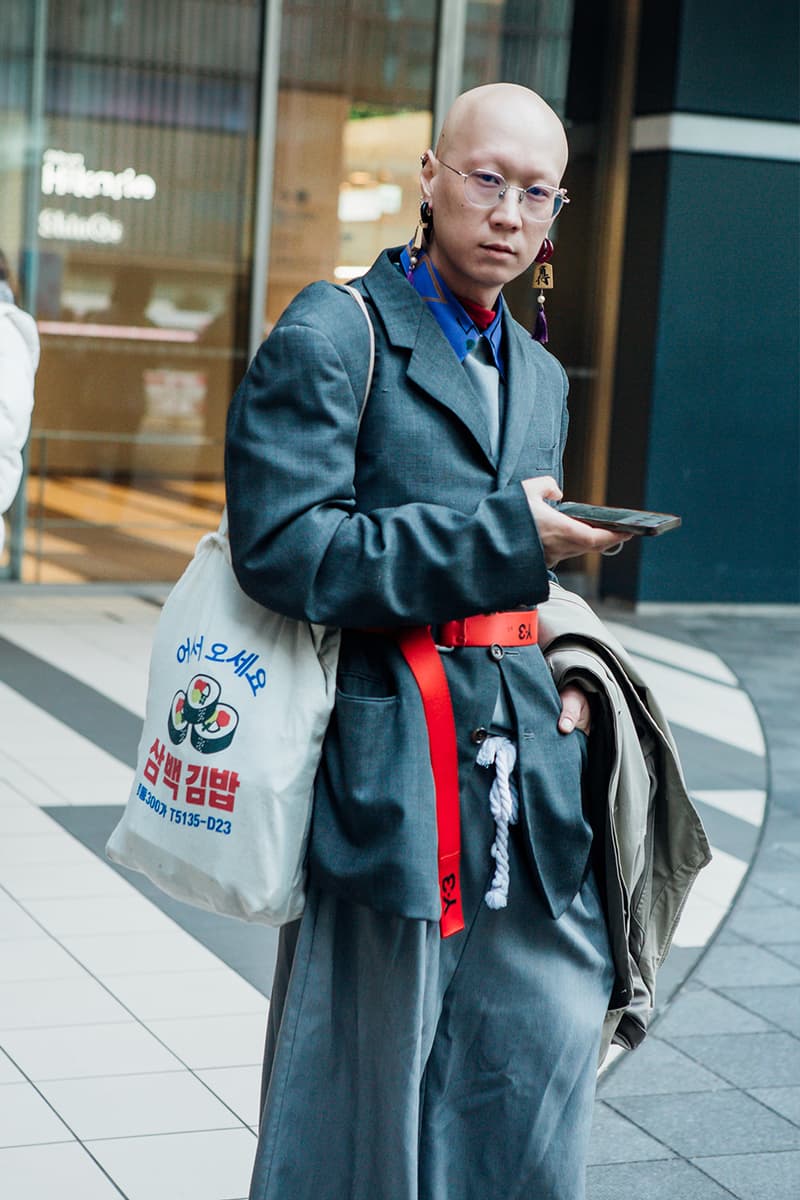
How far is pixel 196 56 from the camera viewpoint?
33.8 ft

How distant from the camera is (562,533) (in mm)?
1958

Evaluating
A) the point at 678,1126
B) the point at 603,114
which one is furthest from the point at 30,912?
the point at 603,114

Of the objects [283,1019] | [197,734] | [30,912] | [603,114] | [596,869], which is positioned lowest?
[30,912]

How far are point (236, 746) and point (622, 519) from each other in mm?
521

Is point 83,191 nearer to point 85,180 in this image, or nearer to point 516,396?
point 85,180

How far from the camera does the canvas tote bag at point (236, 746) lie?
2.00 m

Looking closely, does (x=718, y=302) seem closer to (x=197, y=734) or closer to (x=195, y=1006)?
(x=195, y=1006)

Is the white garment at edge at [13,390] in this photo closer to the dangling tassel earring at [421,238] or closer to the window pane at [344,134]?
the dangling tassel earring at [421,238]

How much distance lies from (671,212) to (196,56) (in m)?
3.06

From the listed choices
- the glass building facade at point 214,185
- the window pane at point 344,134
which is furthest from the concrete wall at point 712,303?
the window pane at point 344,134

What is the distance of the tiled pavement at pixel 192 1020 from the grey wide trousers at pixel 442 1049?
0.87 metres

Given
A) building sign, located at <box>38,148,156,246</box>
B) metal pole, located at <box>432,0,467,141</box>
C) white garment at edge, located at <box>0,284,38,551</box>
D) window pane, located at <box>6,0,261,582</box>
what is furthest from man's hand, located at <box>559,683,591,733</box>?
metal pole, located at <box>432,0,467,141</box>

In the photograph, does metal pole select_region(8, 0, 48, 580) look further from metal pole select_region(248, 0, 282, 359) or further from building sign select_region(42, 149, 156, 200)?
metal pole select_region(248, 0, 282, 359)

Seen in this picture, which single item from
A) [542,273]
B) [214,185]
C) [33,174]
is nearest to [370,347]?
[542,273]
